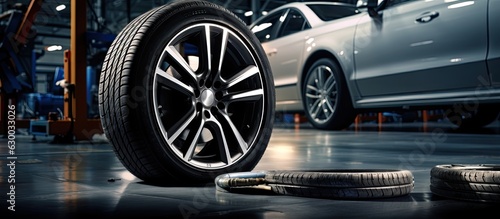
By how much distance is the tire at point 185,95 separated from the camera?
2.10 meters

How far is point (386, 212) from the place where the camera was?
151cm

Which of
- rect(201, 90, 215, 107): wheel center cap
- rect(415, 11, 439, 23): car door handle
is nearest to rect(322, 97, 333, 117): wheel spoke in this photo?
rect(415, 11, 439, 23): car door handle

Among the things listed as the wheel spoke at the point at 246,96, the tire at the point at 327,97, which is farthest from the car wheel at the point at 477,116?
the wheel spoke at the point at 246,96

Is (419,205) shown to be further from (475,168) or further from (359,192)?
(475,168)

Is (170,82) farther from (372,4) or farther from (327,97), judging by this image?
(327,97)

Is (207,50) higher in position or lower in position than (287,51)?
lower

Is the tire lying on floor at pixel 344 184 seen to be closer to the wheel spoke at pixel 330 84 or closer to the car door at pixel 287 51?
the wheel spoke at pixel 330 84

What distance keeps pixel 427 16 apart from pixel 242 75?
3072mm

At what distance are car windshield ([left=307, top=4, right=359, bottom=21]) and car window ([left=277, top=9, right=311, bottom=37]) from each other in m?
0.23

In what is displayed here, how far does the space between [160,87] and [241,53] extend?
16.1 inches

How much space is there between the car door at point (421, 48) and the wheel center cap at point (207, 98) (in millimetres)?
3044

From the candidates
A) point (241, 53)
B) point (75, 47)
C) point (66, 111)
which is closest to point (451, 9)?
point (241, 53)

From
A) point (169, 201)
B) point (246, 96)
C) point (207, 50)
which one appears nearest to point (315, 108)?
point (246, 96)

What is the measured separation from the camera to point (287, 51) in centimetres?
732
